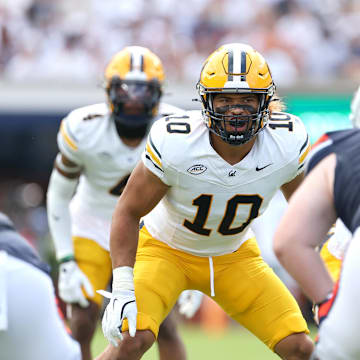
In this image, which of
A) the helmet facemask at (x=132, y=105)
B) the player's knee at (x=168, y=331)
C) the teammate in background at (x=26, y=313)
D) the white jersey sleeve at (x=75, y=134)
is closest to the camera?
the teammate in background at (x=26, y=313)

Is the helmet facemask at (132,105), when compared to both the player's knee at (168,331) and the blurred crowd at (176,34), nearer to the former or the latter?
the player's knee at (168,331)

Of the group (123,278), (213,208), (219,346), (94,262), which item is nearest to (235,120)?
(213,208)

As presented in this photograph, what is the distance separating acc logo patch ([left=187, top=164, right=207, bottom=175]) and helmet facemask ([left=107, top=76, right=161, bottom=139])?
1.49 m

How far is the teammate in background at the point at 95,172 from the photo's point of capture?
512 cm

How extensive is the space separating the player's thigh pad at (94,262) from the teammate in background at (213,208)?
112cm

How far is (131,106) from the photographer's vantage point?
523cm

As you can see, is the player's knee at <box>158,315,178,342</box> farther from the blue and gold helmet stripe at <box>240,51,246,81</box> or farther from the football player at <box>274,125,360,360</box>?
the football player at <box>274,125,360,360</box>

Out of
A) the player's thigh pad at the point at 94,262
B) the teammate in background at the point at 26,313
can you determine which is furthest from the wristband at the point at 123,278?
the player's thigh pad at the point at 94,262

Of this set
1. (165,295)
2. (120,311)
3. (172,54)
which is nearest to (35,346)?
(120,311)

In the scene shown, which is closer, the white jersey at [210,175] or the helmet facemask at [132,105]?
the white jersey at [210,175]

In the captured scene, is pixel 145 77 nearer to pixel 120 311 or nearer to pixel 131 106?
pixel 131 106

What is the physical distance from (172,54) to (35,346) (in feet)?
26.4

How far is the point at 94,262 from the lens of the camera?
17.3ft

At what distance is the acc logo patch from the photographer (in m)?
3.75
